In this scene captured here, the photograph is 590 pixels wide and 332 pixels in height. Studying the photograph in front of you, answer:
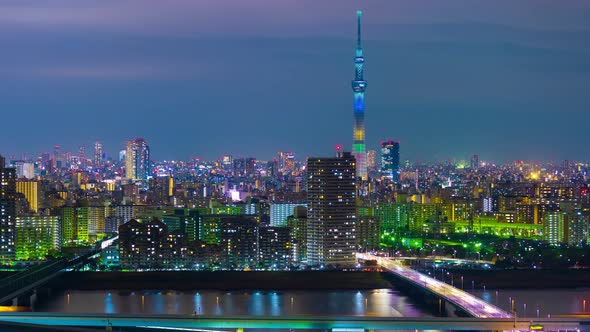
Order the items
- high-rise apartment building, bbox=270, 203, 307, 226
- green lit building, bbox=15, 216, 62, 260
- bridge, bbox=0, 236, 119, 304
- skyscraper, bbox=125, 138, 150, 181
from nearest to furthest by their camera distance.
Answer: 1. bridge, bbox=0, 236, 119, 304
2. green lit building, bbox=15, 216, 62, 260
3. high-rise apartment building, bbox=270, 203, 307, 226
4. skyscraper, bbox=125, 138, 150, 181

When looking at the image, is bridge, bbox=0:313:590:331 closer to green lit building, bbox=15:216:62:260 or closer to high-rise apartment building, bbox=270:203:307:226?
green lit building, bbox=15:216:62:260

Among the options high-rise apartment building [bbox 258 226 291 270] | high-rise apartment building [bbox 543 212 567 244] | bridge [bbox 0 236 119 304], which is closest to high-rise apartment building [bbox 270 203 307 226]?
high-rise apartment building [bbox 258 226 291 270]

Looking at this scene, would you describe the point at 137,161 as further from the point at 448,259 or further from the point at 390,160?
the point at 448,259

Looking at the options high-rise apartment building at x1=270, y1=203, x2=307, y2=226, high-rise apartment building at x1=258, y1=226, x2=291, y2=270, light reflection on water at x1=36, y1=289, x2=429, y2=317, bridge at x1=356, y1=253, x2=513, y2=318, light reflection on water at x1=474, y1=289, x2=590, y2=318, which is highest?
high-rise apartment building at x1=270, y1=203, x2=307, y2=226

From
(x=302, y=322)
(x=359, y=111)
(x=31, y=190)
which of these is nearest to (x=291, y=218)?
(x=31, y=190)

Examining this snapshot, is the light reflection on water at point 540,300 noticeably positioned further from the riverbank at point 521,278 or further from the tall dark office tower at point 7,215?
the tall dark office tower at point 7,215

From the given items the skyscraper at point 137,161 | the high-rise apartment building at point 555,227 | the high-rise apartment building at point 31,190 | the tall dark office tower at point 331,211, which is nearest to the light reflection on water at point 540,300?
the tall dark office tower at point 331,211

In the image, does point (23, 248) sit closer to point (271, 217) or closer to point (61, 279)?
point (61, 279)
